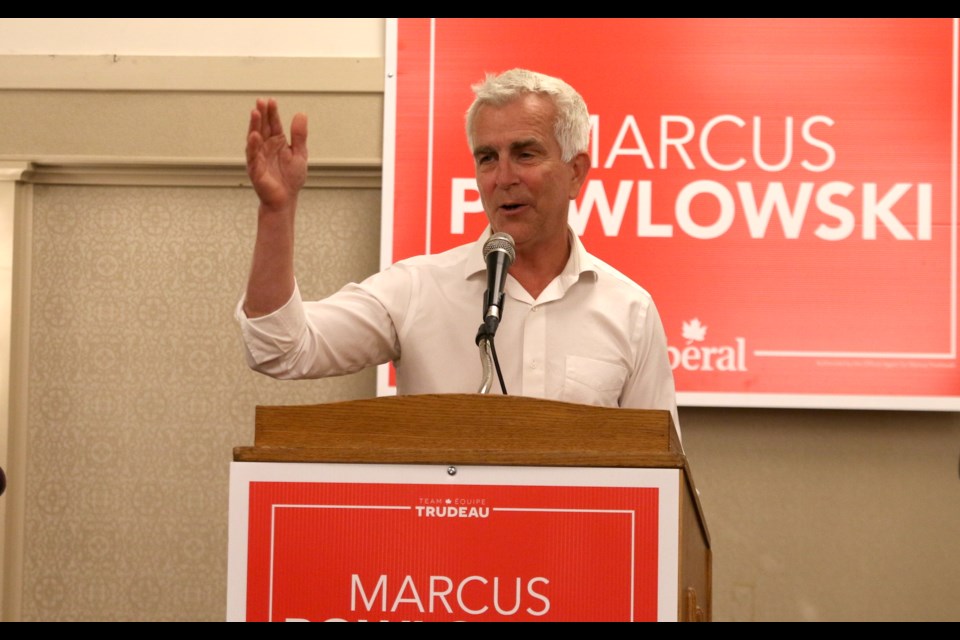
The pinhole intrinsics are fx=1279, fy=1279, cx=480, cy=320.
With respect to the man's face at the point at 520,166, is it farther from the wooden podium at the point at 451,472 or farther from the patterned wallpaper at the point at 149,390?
the patterned wallpaper at the point at 149,390

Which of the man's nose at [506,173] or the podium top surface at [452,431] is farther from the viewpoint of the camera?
the man's nose at [506,173]

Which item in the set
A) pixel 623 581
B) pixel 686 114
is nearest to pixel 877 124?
pixel 686 114

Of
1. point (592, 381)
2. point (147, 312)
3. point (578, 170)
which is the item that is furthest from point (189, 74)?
point (592, 381)

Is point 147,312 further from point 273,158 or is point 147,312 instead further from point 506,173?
point 273,158

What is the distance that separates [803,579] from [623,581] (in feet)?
7.60

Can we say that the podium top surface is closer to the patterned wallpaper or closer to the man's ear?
the man's ear

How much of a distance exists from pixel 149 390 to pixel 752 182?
1897 millimetres

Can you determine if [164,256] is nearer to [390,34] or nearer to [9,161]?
[9,161]

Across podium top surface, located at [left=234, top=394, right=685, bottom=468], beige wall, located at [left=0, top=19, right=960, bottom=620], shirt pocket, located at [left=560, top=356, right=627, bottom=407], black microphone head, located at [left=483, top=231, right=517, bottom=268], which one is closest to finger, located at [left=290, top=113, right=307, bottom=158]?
black microphone head, located at [left=483, top=231, right=517, bottom=268]

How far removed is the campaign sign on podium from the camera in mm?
1587

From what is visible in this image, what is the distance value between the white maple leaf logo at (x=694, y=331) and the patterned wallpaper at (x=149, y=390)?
94 cm

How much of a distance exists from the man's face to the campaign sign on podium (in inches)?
37.8

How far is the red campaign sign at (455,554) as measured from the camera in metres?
1.59

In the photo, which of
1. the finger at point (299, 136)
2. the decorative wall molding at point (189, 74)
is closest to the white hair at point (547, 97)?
the finger at point (299, 136)
